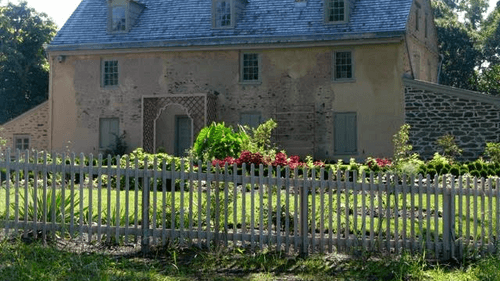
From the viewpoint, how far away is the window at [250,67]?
87.1 feet

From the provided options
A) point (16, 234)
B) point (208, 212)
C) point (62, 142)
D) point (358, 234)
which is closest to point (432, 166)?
point (358, 234)

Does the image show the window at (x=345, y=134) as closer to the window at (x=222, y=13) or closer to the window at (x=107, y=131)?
the window at (x=222, y=13)

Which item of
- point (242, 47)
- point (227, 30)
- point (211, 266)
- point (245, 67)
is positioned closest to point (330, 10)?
point (242, 47)

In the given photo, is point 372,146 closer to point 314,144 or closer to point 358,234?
point 314,144

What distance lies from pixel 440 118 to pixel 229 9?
917 centimetres

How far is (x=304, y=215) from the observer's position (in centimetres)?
891

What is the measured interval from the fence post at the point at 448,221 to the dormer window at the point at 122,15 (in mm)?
21607

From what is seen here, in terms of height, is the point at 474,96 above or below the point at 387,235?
above

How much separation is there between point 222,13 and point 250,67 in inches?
101

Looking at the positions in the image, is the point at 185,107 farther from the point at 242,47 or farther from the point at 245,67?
the point at 242,47

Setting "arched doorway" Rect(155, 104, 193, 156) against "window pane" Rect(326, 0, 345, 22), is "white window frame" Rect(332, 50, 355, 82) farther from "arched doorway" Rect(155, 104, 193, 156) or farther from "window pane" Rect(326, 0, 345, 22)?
"arched doorway" Rect(155, 104, 193, 156)

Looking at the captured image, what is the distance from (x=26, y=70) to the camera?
40.2 meters

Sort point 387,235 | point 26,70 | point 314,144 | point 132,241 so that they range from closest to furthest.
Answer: point 387,235 → point 132,241 → point 314,144 → point 26,70

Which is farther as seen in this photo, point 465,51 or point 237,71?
point 465,51
